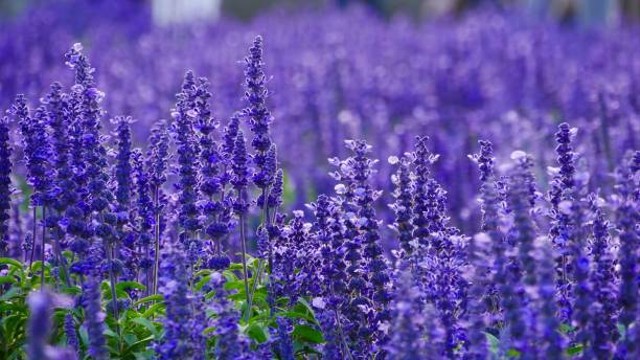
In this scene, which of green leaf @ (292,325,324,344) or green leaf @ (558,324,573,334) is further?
green leaf @ (292,325,324,344)

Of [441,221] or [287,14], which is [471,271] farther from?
[287,14]

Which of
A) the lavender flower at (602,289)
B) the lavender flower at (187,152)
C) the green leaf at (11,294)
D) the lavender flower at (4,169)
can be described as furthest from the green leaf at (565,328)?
the lavender flower at (4,169)

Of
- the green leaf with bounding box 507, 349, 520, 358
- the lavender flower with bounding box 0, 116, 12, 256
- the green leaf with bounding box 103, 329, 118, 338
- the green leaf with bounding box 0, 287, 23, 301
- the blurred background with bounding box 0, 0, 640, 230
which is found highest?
the blurred background with bounding box 0, 0, 640, 230

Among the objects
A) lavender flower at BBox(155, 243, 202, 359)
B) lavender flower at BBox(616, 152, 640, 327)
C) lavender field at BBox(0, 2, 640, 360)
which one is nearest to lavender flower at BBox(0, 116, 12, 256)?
lavender field at BBox(0, 2, 640, 360)

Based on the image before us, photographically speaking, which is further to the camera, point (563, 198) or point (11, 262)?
point (11, 262)

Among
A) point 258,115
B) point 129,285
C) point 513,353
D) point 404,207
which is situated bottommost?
point 513,353

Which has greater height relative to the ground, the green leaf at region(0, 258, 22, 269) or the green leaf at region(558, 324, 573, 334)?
the green leaf at region(0, 258, 22, 269)

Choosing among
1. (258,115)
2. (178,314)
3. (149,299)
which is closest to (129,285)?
(149,299)

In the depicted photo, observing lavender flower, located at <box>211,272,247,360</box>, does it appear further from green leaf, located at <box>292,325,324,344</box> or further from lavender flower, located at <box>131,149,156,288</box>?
lavender flower, located at <box>131,149,156,288</box>

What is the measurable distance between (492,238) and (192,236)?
6.66ft

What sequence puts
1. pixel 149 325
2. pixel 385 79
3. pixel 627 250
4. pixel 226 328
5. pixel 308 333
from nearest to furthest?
pixel 226 328, pixel 627 250, pixel 149 325, pixel 308 333, pixel 385 79

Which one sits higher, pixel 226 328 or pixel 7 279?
pixel 7 279

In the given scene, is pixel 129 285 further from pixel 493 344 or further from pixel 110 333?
pixel 493 344

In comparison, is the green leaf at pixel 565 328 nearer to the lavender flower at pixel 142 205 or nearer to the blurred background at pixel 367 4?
the lavender flower at pixel 142 205
